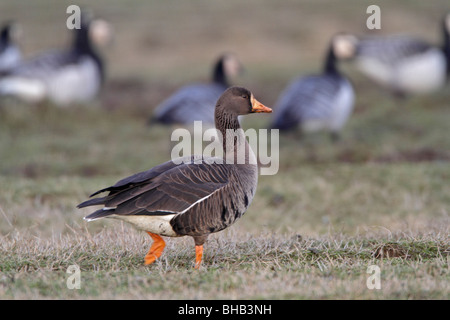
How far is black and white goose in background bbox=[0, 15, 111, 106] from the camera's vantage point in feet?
46.6

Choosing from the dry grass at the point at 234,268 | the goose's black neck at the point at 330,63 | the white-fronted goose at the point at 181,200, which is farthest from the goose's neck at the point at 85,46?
the white-fronted goose at the point at 181,200

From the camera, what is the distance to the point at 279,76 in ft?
61.0

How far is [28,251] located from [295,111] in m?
8.30

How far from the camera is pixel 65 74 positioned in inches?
A: 583

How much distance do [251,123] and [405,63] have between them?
416cm

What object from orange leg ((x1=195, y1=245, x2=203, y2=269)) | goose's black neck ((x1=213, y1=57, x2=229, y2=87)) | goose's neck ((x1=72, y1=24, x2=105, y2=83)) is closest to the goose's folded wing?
orange leg ((x1=195, y1=245, x2=203, y2=269))

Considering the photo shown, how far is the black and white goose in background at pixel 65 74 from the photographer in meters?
14.2

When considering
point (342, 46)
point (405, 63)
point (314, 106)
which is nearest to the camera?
point (314, 106)

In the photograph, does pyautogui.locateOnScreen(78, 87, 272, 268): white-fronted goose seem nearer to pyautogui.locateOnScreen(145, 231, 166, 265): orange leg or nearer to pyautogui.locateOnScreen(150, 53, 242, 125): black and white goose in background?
pyautogui.locateOnScreen(145, 231, 166, 265): orange leg

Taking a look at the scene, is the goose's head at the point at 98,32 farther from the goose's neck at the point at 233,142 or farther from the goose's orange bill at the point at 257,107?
A: the goose's neck at the point at 233,142

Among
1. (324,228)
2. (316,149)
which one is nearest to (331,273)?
(324,228)

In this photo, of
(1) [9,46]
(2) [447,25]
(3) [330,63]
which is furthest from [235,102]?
(1) [9,46]

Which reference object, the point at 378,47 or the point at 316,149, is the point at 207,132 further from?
the point at 378,47

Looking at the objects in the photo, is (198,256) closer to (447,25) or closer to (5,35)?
(447,25)
